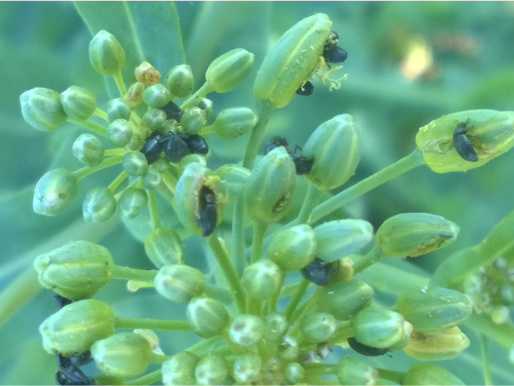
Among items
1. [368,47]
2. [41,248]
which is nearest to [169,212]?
[41,248]

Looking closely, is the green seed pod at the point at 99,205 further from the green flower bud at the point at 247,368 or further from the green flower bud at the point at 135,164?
Answer: the green flower bud at the point at 247,368

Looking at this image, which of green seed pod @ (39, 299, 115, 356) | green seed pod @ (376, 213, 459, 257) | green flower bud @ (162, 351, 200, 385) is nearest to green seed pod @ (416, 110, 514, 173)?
green seed pod @ (376, 213, 459, 257)

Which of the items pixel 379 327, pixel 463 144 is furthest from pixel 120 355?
pixel 463 144

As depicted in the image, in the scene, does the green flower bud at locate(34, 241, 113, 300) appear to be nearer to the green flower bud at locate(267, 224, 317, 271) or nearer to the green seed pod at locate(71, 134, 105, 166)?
the green seed pod at locate(71, 134, 105, 166)

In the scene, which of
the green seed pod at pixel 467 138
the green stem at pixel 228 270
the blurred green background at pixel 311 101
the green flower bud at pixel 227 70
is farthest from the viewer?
the blurred green background at pixel 311 101

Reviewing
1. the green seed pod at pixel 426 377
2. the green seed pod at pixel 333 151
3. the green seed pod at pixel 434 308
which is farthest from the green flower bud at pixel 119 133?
the green seed pod at pixel 426 377

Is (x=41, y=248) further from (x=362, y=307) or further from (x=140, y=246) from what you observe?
(x=362, y=307)
